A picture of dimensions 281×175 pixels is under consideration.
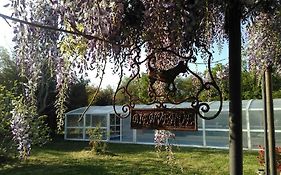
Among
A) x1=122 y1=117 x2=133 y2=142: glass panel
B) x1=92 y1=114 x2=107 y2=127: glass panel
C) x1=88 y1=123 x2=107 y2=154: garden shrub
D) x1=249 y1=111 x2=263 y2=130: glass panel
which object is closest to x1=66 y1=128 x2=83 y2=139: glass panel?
x1=92 y1=114 x2=107 y2=127: glass panel

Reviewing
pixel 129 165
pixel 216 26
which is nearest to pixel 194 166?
pixel 129 165

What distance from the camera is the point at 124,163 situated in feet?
24.0

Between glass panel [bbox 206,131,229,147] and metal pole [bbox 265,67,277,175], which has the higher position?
metal pole [bbox 265,67,277,175]

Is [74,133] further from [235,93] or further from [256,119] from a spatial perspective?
[235,93]

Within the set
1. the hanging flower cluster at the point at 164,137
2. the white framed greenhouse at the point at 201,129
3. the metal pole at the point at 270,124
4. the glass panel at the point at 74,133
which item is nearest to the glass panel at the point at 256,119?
the white framed greenhouse at the point at 201,129

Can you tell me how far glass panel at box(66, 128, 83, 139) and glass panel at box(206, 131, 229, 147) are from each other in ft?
15.9

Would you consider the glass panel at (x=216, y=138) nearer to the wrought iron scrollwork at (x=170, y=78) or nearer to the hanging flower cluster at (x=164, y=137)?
the hanging flower cluster at (x=164, y=137)

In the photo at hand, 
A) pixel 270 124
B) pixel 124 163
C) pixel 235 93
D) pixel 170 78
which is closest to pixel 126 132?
pixel 124 163

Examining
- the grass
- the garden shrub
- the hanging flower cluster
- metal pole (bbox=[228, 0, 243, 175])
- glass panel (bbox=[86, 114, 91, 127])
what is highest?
metal pole (bbox=[228, 0, 243, 175])

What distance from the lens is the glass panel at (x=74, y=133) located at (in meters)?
12.5

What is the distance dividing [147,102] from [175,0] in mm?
415

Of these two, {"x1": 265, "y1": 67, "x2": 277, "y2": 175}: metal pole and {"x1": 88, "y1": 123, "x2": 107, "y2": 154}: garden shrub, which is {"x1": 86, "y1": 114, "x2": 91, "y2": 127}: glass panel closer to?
{"x1": 88, "y1": 123, "x2": 107, "y2": 154}: garden shrub

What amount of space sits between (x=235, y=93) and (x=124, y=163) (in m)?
6.38

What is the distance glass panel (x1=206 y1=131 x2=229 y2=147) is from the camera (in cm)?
927
